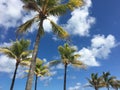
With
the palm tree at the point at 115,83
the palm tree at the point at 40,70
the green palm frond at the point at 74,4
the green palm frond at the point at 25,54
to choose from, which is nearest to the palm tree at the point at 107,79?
the palm tree at the point at 115,83

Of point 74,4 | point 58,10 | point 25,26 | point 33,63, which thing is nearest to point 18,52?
point 25,26

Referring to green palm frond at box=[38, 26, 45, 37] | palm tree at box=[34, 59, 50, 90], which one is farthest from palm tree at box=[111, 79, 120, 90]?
green palm frond at box=[38, 26, 45, 37]

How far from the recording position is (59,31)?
65.3 ft

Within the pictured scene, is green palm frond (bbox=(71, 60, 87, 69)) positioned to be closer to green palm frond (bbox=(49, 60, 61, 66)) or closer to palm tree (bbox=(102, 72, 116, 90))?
green palm frond (bbox=(49, 60, 61, 66))

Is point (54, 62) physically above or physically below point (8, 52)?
above

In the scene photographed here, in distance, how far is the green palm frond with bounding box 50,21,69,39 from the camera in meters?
19.7

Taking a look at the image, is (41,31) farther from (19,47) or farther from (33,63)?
(19,47)

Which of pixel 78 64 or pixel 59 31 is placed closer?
pixel 59 31

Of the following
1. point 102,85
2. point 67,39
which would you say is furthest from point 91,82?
point 67,39

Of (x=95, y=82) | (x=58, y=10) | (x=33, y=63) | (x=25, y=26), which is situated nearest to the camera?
(x=33, y=63)

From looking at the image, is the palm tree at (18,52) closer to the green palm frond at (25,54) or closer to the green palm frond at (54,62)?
the green palm frond at (25,54)

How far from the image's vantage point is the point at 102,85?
2473 inches

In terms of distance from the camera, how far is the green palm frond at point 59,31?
19.7m

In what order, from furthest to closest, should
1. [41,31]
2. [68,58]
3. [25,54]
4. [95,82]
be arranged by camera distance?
[95,82] → [68,58] → [25,54] → [41,31]
